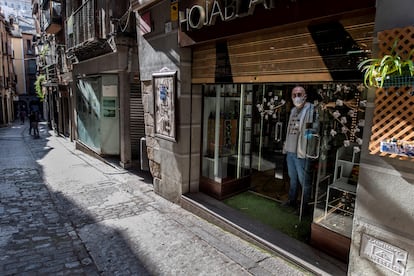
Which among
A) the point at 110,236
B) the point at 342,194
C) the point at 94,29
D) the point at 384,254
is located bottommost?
the point at 110,236

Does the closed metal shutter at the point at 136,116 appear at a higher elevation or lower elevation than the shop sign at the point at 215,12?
lower

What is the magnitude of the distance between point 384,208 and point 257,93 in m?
3.45

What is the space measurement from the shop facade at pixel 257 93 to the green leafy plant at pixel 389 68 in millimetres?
401

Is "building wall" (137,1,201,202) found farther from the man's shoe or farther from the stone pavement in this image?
the man's shoe

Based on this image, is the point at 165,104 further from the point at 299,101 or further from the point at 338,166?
the point at 338,166

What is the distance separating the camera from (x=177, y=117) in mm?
5676

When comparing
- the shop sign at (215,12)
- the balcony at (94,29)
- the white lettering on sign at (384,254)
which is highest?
the balcony at (94,29)

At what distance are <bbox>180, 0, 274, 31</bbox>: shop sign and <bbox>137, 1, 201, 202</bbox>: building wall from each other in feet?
2.22

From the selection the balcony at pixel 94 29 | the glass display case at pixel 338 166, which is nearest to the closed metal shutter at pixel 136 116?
the balcony at pixel 94 29

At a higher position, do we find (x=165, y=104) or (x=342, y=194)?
(x=165, y=104)

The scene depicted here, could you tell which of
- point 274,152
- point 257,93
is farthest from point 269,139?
point 257,93

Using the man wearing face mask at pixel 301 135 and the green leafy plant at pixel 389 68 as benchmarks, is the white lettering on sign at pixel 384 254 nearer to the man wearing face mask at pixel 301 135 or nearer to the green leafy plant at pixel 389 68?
the green leafy plant at pixel 389 68

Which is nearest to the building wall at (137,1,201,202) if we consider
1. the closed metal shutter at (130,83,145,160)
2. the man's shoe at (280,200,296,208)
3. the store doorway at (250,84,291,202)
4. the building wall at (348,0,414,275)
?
the store doorway at (250,84,291,202)

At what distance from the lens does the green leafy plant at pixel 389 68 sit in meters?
2.48
